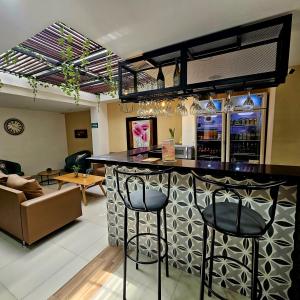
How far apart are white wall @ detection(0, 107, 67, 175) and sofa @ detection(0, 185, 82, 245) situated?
401 centimetres

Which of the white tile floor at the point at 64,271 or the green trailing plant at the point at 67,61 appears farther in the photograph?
the green trailing plant at the point at 67,61

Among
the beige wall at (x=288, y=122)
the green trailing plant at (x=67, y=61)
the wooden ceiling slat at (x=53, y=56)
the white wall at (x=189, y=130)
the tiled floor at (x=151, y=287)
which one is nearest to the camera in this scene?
the tiled floor at (x=151, y=287)

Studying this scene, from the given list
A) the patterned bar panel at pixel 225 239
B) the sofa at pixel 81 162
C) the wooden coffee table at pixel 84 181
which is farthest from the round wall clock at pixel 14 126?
the patterned bar panel at pixel 225 239

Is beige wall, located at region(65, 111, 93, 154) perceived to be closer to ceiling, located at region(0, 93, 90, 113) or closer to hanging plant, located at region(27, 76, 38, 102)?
ceiling, located at region(0, 93, 90, 113)

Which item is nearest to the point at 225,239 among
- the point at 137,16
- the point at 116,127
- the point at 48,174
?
the point at 137,16

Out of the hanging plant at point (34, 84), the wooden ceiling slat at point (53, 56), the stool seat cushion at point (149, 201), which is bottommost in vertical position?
the stool seat cushion at point (149, 201)

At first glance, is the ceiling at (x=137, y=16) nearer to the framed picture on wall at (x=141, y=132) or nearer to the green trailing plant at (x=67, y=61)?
the green trailing plant at (x=67, y=61)

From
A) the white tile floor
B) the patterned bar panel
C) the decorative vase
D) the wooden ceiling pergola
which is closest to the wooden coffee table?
the white tile floor

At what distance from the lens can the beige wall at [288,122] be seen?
2.60 meters

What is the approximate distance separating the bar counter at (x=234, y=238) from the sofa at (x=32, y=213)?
100cm

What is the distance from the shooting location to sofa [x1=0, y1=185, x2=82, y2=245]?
2252mm

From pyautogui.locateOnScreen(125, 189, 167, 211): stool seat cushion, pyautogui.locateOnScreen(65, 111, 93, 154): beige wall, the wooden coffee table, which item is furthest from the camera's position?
pyautogui.locateOnScreen(65, 111, 93, 154): beige wall

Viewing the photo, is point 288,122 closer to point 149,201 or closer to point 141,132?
point 149,201

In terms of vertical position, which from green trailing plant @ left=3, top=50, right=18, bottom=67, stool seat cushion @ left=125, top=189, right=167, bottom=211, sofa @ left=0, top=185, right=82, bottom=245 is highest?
green trailing plant @ left=3, top=50, right=18, bottom=67
